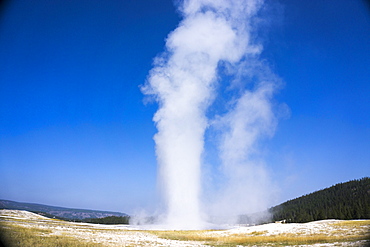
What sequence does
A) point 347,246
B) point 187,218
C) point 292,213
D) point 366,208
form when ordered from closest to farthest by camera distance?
point 347,246
point 187,218
point 366,208
point 292,213

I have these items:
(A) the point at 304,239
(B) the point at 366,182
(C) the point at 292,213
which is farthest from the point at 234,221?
(A) the point at 304,239

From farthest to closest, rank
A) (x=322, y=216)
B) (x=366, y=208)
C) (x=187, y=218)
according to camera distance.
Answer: (x=322, y=216)
(x=366, y=208)
(x=187, y=218)

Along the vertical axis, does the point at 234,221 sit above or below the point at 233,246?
below

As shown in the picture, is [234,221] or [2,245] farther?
[234,221]

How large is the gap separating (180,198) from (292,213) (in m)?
92.7

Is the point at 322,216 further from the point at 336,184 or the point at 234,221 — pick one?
the point at 336,184

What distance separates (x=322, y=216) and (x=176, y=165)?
5981cm

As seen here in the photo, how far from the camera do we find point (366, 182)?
145750mm

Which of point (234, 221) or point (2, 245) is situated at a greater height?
point (2, 245)

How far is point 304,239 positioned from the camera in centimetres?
2362

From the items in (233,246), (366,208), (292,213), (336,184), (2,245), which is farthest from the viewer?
(336,184)

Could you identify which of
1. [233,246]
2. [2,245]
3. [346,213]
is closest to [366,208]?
[346,213]

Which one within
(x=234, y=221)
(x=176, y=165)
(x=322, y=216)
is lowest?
(x=234, y=221)

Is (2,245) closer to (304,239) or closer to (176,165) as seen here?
(304,239)
